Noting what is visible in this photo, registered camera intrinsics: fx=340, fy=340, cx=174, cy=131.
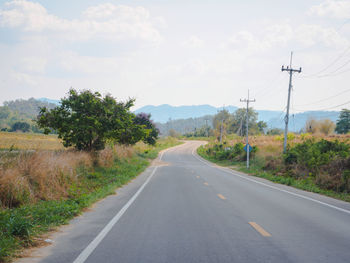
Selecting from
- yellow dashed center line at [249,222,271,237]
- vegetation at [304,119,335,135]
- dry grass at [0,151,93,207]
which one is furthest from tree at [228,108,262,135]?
yellow dashed center line at [249,222,271,237]

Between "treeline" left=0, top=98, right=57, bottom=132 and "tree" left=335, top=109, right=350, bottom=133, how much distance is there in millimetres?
68208

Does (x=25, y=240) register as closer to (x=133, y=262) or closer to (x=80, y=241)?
(x=80, y=241)

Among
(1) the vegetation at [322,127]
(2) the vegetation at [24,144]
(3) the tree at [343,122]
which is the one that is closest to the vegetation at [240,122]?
(3) the tree at [343,122]

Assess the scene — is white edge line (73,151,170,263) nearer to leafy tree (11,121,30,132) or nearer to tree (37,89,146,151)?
tree (37,89,146,151)

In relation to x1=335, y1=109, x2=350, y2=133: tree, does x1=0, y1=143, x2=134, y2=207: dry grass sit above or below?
below

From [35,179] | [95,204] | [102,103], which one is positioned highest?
[102,103]

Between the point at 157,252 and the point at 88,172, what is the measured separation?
508 inches

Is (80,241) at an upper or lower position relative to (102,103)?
lower

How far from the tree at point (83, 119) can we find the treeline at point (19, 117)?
3.32 feet

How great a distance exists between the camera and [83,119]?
2053cm

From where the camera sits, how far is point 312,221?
8.55 metres

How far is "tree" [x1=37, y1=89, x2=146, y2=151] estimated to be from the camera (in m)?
20.4

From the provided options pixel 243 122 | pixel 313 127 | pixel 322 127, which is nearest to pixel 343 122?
pixel 313 127

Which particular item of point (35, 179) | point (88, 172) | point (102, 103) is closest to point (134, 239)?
point (35, 179)
